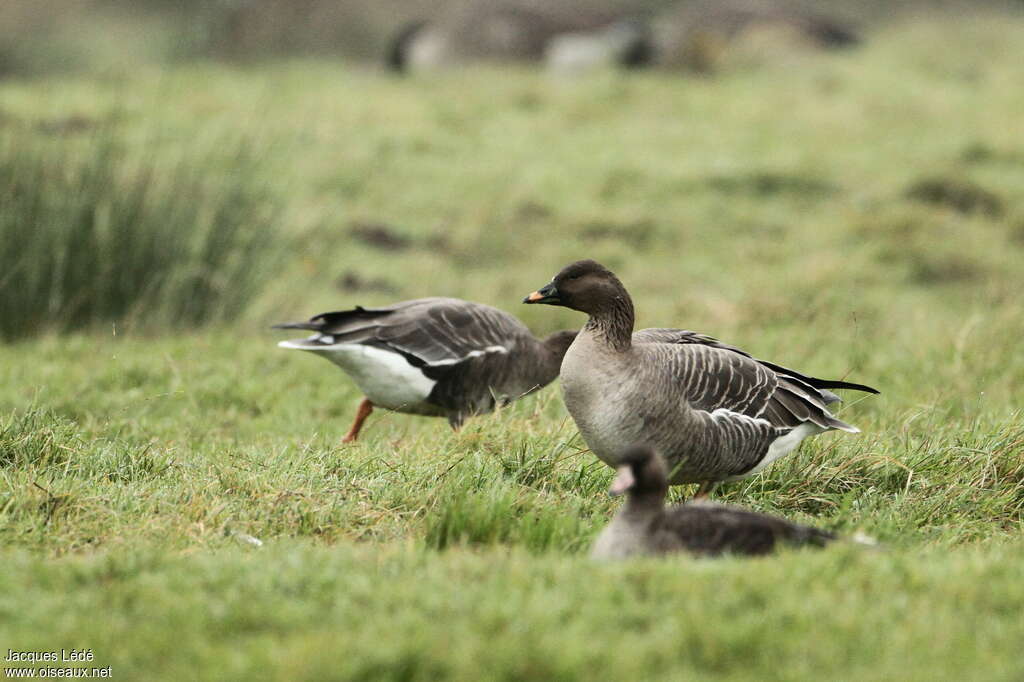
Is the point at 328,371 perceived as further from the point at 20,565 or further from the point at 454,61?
the point at 454,61

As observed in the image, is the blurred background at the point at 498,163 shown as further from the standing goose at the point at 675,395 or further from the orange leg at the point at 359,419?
the standing goose at the point at 675,395

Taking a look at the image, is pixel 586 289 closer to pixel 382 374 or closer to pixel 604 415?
pixel 604 415

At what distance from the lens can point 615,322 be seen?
222 inches

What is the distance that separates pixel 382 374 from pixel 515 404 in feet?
2.76

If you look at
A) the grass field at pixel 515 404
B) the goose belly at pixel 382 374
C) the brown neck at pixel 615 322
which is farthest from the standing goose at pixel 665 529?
the goose belly at pixel 382 374

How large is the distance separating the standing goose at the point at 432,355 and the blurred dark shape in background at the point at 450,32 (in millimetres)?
14074

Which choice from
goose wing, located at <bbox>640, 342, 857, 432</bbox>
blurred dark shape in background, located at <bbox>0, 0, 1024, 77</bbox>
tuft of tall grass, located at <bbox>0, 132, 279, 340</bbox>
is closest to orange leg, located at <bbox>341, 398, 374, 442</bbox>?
goose wing, located at <bbox>640, 342, 857, 432</bbox>

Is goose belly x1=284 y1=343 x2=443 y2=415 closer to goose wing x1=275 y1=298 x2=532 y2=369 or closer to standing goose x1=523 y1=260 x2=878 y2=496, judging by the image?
goose wing x1=275 y1=298 x2=532 y2=369

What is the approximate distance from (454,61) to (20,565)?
2045cm

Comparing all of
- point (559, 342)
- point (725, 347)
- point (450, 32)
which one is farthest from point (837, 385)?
point (450, 32)

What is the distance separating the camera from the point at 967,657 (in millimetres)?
3621

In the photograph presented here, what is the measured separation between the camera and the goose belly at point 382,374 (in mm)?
7094

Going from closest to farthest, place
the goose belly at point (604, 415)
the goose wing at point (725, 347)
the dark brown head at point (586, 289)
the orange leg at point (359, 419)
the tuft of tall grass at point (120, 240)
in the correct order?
the goose belly at point (604, 415)
the dark brown head at point (586, 289)
the goose wing at point (725, 347)
the orange leg at point (359, 419)
the tuft of tall grass at point (120, 240)

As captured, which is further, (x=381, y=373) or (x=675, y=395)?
(x=381, y=373)
